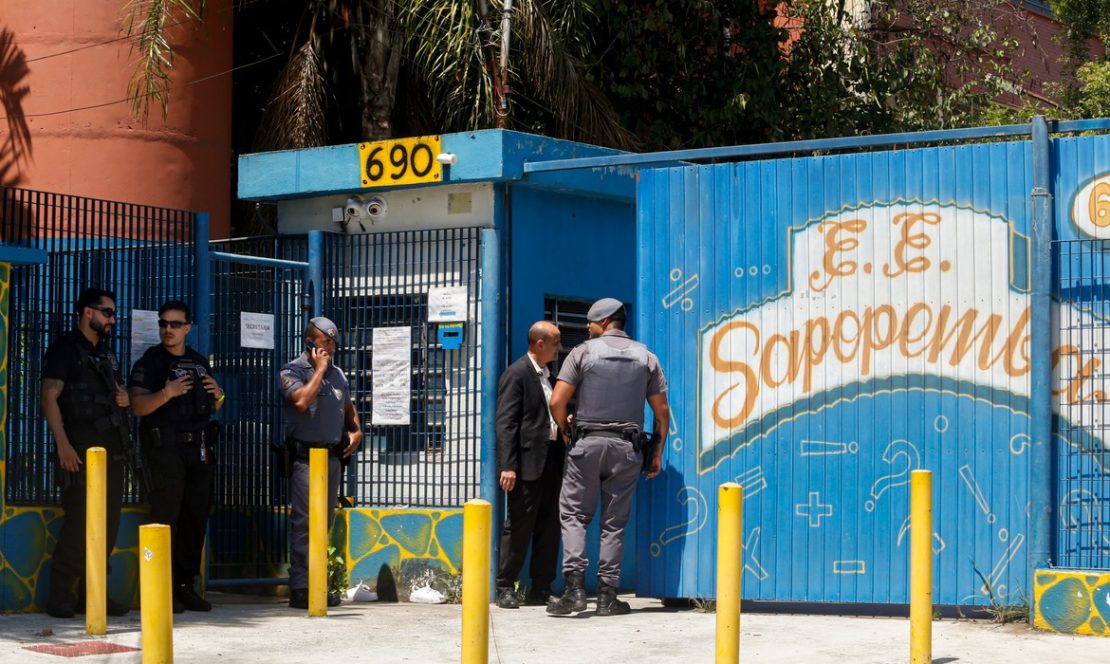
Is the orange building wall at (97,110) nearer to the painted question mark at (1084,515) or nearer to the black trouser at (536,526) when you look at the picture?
the black trouser at (536,526)

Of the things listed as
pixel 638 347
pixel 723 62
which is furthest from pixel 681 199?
pixel 723 62

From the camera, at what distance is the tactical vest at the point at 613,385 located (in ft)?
31.5

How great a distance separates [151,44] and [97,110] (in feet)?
6.58

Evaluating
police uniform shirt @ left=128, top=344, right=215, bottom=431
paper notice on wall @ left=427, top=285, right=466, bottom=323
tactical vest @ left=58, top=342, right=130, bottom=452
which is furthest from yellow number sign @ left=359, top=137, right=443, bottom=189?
tactical vest @ left=58, top=342, right=130, bottom=452

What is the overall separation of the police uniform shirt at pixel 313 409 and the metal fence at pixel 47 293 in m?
1.04

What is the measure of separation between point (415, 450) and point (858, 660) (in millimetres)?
4183

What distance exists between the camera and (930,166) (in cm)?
934

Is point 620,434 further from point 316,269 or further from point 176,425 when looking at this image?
point 316,269

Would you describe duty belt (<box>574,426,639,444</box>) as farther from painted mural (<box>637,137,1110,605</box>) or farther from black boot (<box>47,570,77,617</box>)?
black boot (<box>47,570,77,617</box>)

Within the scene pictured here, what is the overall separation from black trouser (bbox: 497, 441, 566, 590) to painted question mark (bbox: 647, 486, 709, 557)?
2.66ft

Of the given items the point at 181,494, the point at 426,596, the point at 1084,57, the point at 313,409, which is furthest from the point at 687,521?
the point at 1084,57

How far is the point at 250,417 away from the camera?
1145 centimetres

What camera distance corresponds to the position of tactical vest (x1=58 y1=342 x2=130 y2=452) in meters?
9.33

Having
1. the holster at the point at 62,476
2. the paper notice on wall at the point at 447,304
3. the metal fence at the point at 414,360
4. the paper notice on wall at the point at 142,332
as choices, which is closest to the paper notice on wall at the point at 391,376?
the metal fence at the point at 414,360
